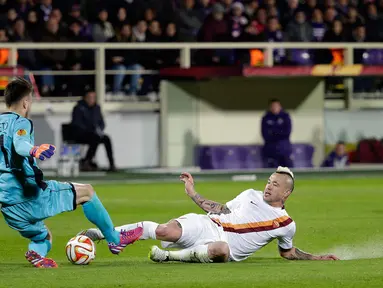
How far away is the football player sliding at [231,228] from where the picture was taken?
1120 centimetres

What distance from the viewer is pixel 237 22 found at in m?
28.4

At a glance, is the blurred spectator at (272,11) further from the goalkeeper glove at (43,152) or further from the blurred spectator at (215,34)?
the goalkeeper glove at (43,152)

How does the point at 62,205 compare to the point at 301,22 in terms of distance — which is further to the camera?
the point at 301,22

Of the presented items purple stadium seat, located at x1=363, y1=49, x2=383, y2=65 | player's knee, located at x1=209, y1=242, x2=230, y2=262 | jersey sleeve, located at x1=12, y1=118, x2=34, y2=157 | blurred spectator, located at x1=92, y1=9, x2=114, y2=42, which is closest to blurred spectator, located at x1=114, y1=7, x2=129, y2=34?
A: blurred spectator, located at x1=92, y1=9, x2=114, y2=42

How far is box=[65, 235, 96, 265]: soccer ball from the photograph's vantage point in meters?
11.1

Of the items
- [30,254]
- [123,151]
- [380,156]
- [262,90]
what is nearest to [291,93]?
[262,90]

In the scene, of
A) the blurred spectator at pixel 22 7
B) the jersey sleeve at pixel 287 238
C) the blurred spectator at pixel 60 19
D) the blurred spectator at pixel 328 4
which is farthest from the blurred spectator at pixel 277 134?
the jersey sleeve at pixel 287 238

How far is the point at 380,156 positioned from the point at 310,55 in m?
3.08

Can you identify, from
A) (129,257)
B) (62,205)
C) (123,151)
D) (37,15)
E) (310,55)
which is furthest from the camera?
(310,55)

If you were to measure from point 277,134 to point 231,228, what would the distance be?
16166 millimetres

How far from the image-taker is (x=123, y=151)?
27.5 meters

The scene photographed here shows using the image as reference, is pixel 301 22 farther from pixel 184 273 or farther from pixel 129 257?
pixel 184 273

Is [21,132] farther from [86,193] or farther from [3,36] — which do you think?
[3,36]

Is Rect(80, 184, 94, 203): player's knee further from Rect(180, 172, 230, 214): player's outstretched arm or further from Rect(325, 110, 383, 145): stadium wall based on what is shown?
Rect(325, 110, 383, 145): stadium wall
